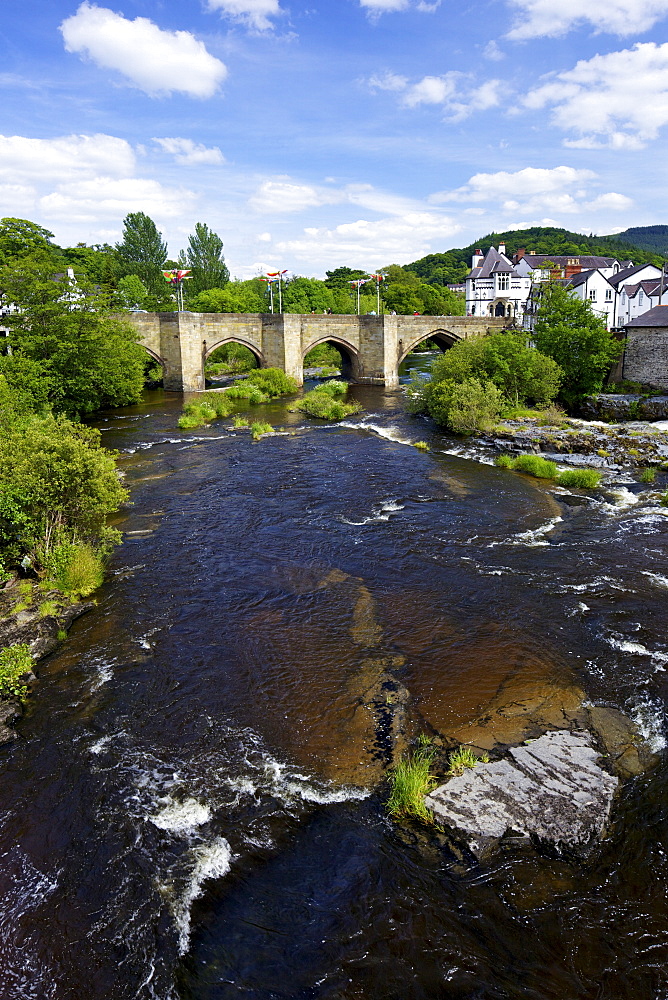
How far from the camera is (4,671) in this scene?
14.3 m

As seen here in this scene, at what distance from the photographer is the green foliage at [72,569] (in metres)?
18.4

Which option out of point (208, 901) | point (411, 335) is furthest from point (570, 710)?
point (411, 335)

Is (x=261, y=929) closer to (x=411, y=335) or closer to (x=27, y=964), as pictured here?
(x=27, y=964)

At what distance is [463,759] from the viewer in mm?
11727

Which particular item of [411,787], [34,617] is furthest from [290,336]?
[411,787]

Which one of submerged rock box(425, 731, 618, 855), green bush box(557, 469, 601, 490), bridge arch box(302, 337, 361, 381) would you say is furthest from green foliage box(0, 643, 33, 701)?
bridge arch box(302, 337, 361, 381)

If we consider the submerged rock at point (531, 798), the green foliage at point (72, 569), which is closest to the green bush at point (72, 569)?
the green foliage at point (72, 569)

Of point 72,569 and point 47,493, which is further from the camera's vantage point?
point 47,493

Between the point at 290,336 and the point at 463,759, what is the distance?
5297 centimetres

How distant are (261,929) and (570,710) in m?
7.72

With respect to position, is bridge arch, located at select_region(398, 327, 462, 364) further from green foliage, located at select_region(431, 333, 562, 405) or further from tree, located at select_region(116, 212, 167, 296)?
tree, located at select_region(116, 212, 167, 296)

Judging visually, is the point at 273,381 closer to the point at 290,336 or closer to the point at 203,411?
the point at 290,336

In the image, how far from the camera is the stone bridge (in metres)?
57.3

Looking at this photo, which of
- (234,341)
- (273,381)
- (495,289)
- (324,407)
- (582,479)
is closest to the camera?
(582,479)
